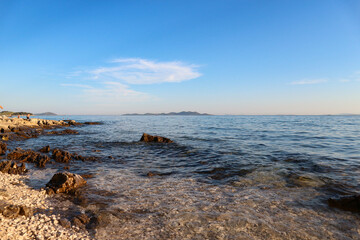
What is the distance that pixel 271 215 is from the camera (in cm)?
563

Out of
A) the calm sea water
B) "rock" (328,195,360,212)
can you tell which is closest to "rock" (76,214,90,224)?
the calm sea water

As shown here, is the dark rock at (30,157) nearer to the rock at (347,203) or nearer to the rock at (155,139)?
the rock at (155,139)

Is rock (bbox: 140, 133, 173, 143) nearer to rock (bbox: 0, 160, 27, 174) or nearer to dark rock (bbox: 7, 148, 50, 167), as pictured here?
dark rock (bbox: 7, 148, 50, 167)

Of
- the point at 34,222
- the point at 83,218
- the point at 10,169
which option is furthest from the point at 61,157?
the point at 83,218

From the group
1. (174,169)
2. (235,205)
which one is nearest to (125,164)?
(174,169)

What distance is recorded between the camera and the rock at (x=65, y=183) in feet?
23.5

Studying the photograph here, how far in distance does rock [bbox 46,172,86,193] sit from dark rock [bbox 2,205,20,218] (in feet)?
6.63

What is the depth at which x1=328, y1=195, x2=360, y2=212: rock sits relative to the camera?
19.9 ft

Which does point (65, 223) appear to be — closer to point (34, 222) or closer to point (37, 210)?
point (34, 222)

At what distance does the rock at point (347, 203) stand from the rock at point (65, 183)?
9.08m

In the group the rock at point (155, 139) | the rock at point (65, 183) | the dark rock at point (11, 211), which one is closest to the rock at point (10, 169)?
the rock at point (65, 183)

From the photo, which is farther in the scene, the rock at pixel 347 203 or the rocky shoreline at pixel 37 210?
the rock at pixel 347 203

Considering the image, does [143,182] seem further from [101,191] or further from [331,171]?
[331,171]

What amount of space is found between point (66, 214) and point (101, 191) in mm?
1937
